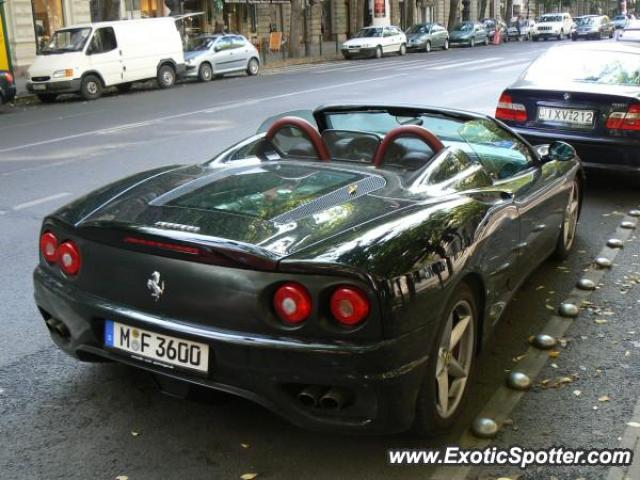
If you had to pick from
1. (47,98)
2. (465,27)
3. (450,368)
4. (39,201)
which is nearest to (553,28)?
(465,27)

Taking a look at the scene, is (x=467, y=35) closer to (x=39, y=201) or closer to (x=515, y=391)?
(x=39, y=201)

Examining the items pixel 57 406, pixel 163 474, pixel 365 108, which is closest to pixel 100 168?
pixel 365 108

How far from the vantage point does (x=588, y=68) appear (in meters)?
8.09

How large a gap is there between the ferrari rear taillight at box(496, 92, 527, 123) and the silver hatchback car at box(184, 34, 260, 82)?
16.6m

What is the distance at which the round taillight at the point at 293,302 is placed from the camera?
278 cm

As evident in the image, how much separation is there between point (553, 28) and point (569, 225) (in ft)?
164

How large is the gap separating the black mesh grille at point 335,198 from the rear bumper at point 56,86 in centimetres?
1689

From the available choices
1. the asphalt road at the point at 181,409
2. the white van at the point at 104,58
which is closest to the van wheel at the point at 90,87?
the white van at the point at 104,58

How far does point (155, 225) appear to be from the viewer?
311 centimetres

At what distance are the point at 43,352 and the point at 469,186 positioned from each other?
2419mm

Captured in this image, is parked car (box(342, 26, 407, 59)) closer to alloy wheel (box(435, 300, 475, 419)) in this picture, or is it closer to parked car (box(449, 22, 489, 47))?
parked car (box(449, 22, 489, 47))

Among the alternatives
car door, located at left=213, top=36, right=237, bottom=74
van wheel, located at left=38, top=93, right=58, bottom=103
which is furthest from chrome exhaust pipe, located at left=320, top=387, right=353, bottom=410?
car door, located at left=213, top=36, right=237, bottom=74

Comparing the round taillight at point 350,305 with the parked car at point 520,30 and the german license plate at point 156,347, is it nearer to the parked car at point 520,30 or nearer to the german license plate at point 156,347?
the german license plate at point 156,347

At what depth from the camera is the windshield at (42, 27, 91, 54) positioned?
19609mm
